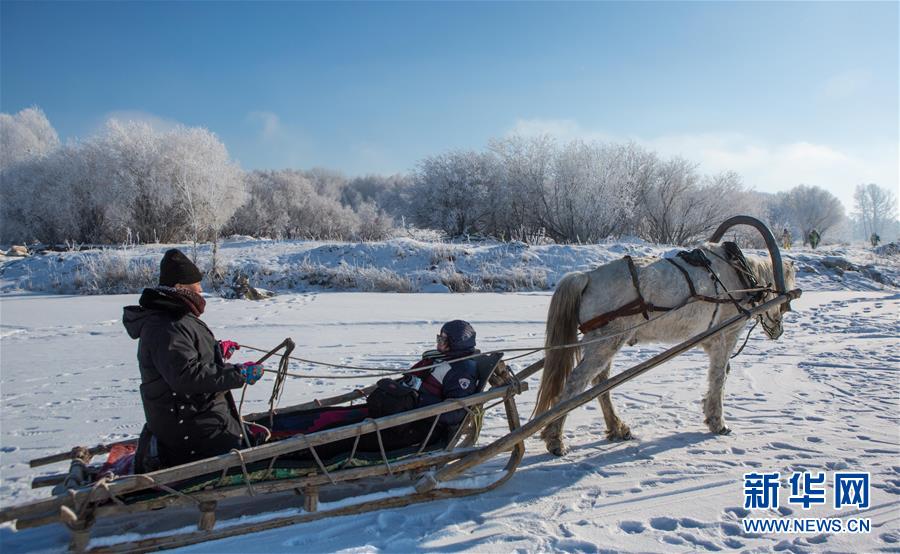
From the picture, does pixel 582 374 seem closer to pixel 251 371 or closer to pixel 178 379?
pixel 251 371

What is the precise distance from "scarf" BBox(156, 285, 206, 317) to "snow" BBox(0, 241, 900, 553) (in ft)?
4.08

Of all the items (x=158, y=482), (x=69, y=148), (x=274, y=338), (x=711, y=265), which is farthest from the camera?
(x=69, y=148)

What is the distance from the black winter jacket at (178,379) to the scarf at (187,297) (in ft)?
0.06

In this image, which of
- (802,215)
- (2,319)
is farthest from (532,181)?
(802,215)

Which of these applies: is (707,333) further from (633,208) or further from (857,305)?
(633,208)

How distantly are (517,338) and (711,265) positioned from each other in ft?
13.1

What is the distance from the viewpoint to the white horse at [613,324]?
4160 mm

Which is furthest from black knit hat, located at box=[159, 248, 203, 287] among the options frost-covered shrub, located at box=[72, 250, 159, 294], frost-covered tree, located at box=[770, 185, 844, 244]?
frost-covered tree, located at box=[770, 185, 844, 244]

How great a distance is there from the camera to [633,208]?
2300 cm

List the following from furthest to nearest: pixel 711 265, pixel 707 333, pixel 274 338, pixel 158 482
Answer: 1. pixel 274 338
2. pixel 711 265
3. pixel 707 333
4. pixel 158 482

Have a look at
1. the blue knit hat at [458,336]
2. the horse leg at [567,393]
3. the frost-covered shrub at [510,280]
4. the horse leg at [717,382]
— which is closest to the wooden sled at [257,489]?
the blue knit hat at [458,336]

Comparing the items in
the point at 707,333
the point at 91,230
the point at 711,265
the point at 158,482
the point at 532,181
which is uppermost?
the point at 532,181

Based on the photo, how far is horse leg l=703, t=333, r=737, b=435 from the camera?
4.46 m

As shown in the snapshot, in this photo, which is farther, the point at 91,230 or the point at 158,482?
the point at 91,230
